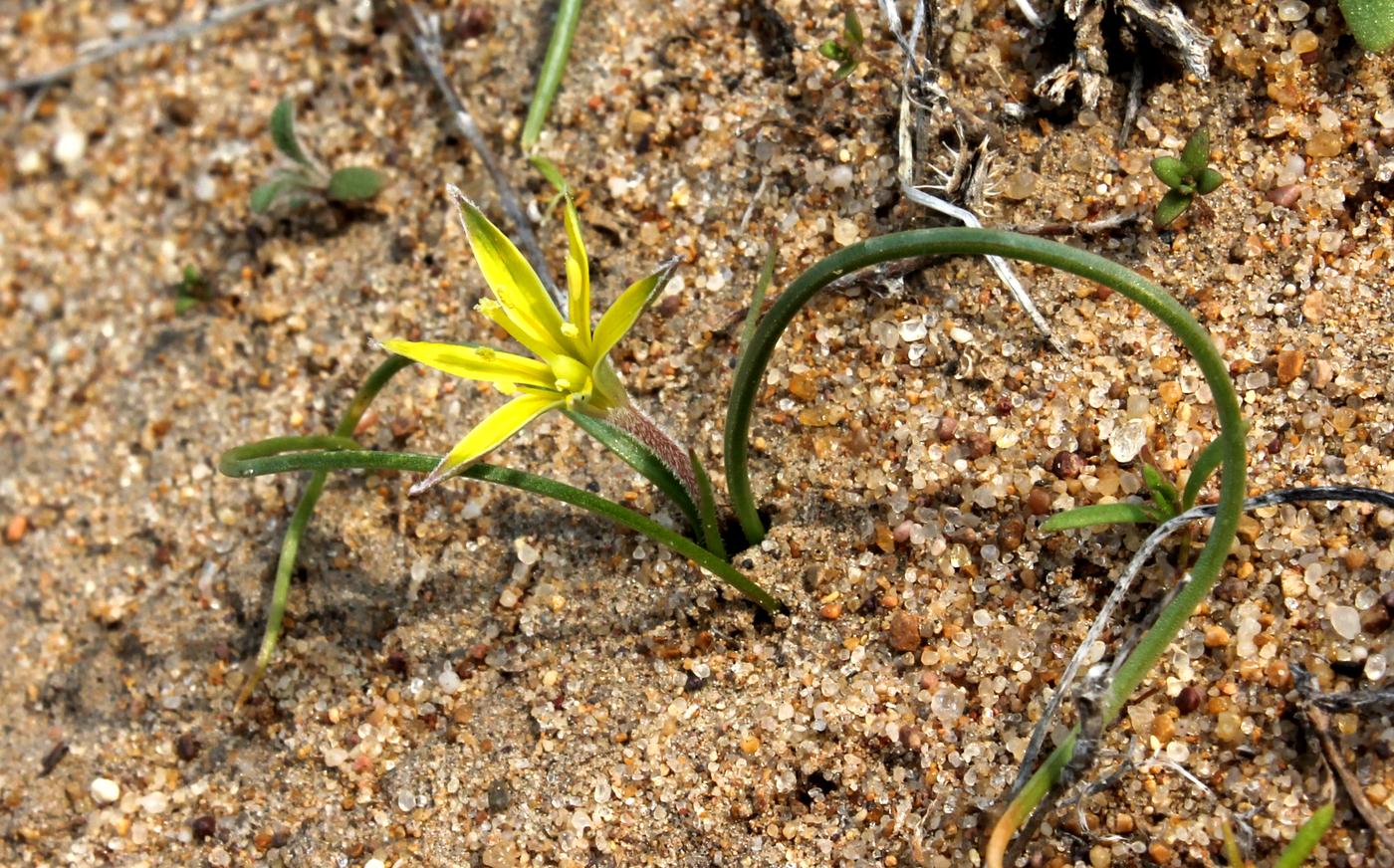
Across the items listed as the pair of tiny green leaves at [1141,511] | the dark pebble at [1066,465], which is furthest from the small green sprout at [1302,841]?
the dark pebble at [1066,465]

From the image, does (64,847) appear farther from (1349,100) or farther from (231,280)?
(1349,100)

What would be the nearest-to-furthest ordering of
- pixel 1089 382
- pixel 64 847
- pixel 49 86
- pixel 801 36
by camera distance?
pixel 1089 382, pixel 64 847, pixel 801 36, pixel 49 86

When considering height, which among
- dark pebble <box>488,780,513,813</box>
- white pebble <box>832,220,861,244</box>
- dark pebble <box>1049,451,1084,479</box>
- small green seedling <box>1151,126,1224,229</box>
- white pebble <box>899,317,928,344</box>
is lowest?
dark pebble <box>488,780,513,813</box>

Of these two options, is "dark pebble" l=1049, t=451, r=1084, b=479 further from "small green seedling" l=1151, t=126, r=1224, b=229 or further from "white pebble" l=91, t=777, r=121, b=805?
"white pebble" l=91, t=777, r=121, b=805

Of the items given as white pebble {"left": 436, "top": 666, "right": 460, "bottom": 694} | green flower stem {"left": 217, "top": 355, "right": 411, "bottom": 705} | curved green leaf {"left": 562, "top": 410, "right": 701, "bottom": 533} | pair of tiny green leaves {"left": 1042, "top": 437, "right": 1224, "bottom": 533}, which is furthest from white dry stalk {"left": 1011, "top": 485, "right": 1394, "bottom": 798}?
green flower stem {"left": 217, "top": 355, "right": 411, "bottom": 705}

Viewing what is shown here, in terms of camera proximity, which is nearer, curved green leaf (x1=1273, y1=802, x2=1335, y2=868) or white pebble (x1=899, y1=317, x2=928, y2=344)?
curved green leaf (x1=1273, y1=802, x2=1335, y2=868)

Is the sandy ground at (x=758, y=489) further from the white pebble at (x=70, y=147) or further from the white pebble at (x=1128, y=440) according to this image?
the white pebble at (x=70, y=147)

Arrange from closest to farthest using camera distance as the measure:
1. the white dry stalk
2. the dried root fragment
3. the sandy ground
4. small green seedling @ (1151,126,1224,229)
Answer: the white dry stalk < the sandy ground < small green seedling @ (1151,126,1224,229) < the dried root fragment

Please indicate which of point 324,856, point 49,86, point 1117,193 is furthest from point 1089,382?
point 49,86
